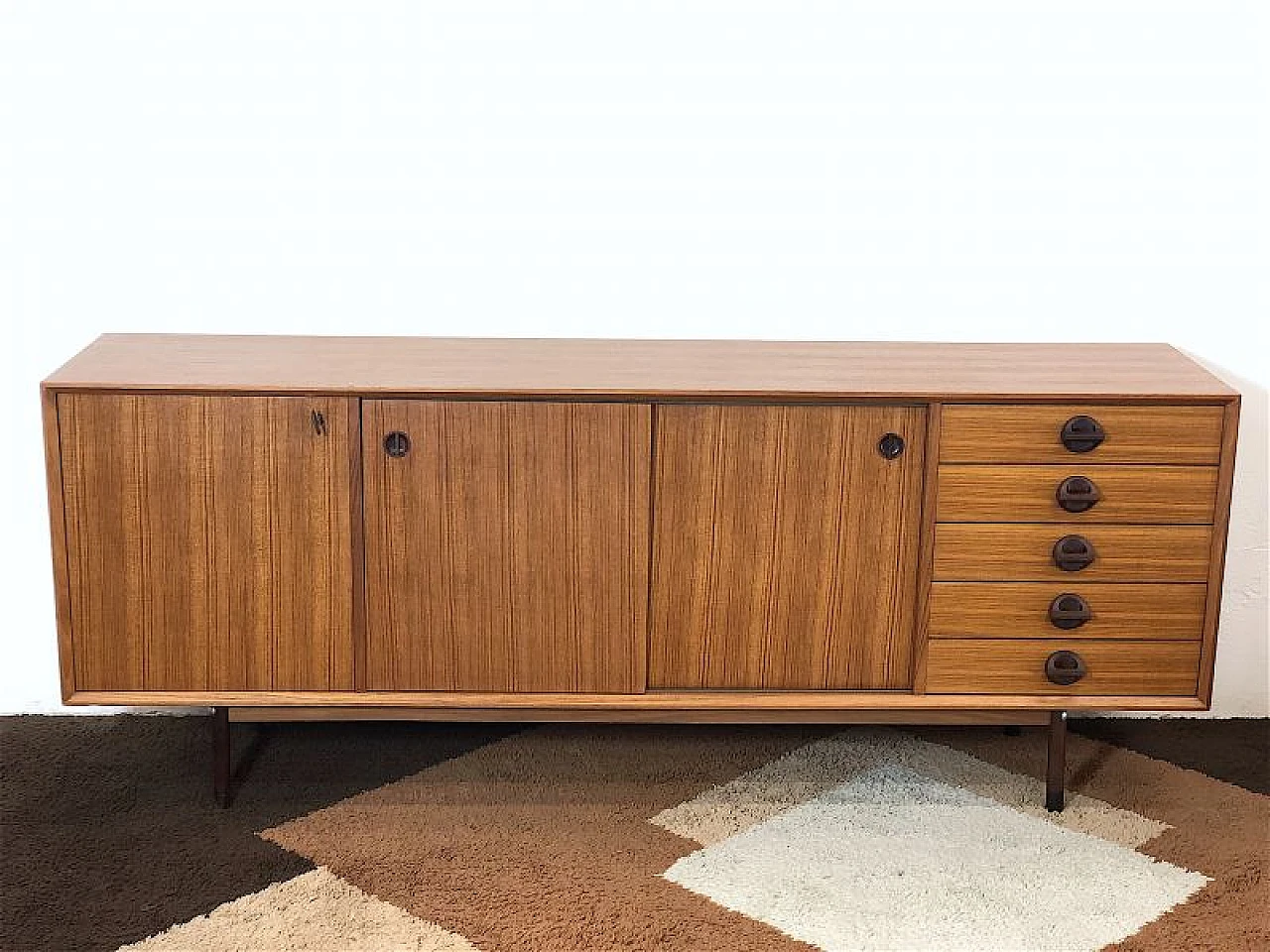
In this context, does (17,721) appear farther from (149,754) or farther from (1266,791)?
(1266,791)

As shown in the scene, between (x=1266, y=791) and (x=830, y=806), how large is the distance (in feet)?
2.48

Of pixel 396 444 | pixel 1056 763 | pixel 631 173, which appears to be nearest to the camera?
pixel 396 444

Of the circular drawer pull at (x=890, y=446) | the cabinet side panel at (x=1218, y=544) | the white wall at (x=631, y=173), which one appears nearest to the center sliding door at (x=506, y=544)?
the circular drawer pull at (x=890, y=446)

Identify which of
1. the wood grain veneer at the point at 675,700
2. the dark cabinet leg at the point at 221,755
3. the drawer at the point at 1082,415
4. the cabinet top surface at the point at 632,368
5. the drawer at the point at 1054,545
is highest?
the cabinet top surface at the point at 632,368

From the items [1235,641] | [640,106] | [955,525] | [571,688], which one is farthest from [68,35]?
[1235,641]

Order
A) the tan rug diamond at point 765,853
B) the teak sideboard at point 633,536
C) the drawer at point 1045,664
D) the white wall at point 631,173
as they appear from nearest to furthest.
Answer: the tan rug diamond at point 765,853 < the teak sideboard at point 633,536 < the drawer at point 1045,664 < the white wall at point 631,173

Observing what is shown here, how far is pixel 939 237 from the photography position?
9.11 feet

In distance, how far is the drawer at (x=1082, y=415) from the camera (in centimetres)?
239

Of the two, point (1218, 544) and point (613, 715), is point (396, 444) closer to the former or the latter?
point (613, 715)

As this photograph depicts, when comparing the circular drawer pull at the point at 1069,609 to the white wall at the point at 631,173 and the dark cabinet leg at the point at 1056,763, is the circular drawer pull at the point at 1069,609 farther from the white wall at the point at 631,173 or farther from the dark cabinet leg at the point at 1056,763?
the white wall at the point at 631,173

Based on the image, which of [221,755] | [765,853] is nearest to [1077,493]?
[765,853]

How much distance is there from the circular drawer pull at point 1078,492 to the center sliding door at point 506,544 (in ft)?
2.06

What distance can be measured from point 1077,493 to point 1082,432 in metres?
0.09

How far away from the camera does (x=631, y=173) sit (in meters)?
2.75
